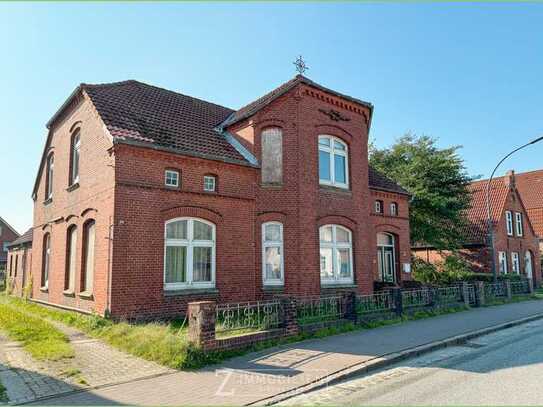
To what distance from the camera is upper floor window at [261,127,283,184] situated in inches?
580

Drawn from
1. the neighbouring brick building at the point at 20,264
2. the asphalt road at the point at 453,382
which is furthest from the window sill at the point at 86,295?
the neighbouring brick building at the point at 20,264

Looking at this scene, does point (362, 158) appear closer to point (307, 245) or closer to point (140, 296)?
point (307, 245)

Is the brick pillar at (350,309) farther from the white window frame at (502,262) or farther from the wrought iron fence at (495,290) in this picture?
the white window frame at (502,262)

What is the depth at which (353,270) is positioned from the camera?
15.9 metres

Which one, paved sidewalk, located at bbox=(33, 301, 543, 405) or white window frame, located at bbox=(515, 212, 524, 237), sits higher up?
white window frame, located at bbox=(515, 212, 524, 237)

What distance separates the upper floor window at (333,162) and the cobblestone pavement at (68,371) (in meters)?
9.72

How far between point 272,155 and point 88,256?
23.6 ft

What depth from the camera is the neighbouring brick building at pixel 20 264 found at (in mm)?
22625

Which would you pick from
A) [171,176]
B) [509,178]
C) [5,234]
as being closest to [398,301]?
[171,176]

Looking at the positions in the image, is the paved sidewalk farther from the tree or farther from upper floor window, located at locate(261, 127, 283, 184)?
the tree

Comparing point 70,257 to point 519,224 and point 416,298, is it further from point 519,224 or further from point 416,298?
point 519,224

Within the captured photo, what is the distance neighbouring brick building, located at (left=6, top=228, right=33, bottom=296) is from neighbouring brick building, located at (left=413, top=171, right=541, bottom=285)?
2528 centimetres

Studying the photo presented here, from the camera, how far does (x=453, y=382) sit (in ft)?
22.3

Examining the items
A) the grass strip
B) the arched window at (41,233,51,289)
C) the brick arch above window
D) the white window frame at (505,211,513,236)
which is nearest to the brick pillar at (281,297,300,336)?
the brick arch above window
